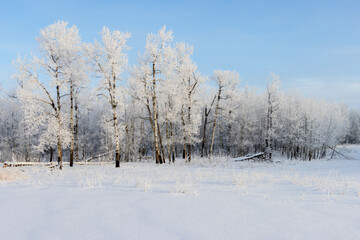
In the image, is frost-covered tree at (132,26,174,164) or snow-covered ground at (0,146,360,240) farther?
frost-covered tree at (132,26,174,164)

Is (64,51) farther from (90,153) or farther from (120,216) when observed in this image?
(90,153)

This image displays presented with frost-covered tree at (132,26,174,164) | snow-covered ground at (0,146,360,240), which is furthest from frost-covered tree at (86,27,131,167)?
snow-covered ground at (0,146,360,240)

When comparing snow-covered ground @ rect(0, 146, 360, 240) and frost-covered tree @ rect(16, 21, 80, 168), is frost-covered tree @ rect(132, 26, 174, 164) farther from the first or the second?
snow-covered ground @ rect(0, 146, 360, 240)

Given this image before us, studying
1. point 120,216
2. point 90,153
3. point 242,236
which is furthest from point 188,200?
point 90,153

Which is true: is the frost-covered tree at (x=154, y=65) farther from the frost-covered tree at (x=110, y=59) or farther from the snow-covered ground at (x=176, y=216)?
the snow-covered ground at (x=176, y=216)

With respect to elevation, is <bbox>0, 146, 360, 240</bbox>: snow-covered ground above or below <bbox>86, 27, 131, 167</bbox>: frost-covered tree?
below

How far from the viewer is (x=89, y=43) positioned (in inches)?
723

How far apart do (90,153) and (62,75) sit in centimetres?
Answer: 3957

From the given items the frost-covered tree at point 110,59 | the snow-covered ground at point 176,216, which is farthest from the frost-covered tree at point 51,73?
the snow-covered ground at point 176,216

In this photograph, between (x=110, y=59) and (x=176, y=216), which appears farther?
(x=110, y=59)

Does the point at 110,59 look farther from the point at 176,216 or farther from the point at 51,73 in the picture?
the point at 176,216

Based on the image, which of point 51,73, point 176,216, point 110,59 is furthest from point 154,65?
point 176,216

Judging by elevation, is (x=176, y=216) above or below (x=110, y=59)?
below

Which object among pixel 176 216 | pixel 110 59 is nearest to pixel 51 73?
pixel 110 59
